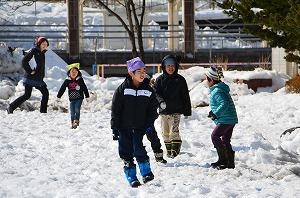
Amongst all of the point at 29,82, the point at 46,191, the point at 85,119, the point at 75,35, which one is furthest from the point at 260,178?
the point at 75,35

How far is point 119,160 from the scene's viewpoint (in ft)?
30.2

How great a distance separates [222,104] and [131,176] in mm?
1860

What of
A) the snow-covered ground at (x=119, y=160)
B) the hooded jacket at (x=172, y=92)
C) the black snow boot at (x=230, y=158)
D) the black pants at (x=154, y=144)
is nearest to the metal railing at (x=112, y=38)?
the snow-covered ground at (x=119, y=160)

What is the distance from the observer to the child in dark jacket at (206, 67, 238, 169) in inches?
349

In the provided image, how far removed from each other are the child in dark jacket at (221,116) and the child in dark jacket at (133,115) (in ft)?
4.17

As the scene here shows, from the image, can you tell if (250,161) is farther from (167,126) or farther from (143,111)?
(143,111)

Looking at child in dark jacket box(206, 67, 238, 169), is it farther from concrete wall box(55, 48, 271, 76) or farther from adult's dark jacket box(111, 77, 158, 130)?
concrete wall box(55, 48, 271, 76)

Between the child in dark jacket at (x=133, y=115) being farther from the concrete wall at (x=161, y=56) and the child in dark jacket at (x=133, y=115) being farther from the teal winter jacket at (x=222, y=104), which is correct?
the concrete wall at (x=161, y=56)

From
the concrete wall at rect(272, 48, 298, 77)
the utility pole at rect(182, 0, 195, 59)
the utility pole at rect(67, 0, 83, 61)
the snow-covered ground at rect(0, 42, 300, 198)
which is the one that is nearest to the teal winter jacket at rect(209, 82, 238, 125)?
the snow-covered ground at rect(0, 42, 300, 198)

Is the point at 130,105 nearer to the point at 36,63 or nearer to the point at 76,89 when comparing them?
the point at 76,89

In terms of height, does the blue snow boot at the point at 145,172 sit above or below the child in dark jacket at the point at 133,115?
below

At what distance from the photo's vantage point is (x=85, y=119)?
1477 centimetres

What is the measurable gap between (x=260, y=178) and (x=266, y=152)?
1.59 m

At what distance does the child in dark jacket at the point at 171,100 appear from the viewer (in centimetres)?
963
